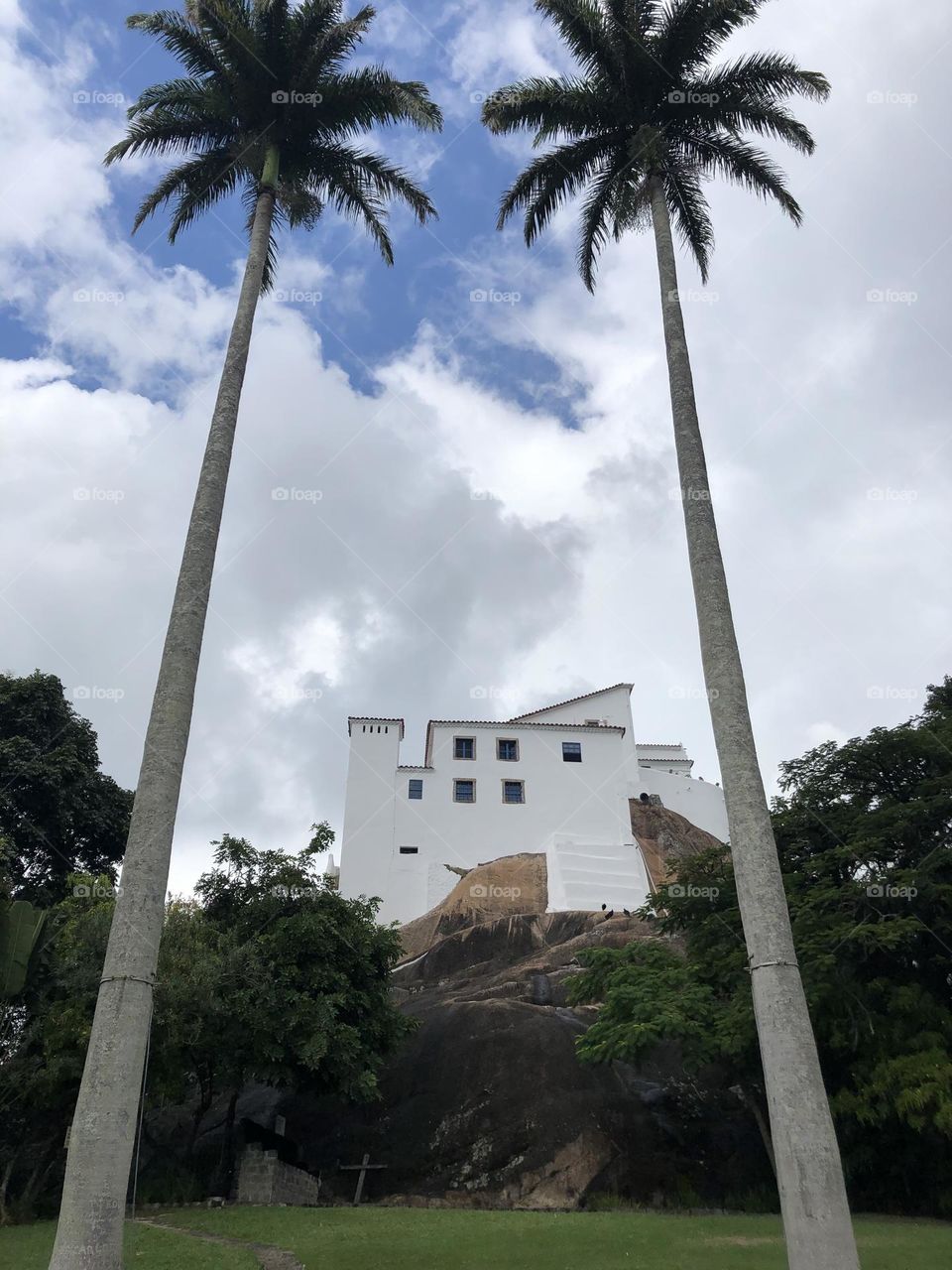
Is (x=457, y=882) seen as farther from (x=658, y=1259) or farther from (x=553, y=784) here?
(x=658, y=1259)

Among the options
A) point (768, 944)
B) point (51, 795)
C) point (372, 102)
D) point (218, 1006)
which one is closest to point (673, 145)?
point (372, 102)

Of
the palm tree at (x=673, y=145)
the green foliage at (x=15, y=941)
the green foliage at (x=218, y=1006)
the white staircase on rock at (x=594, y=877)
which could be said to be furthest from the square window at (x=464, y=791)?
the palm tree at (x=673, y=145)

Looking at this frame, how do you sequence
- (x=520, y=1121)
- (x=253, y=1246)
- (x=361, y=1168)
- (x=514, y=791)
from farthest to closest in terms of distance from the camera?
1. (x=514, y=791)
2. (x=520, y=1121)
3. (x=361, y=1168)
4. (x=253, y=1246)

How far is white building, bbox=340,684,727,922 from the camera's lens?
45.2 m

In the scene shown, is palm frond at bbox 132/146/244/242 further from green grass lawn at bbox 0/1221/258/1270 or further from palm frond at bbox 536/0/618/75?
green grass lawn at bbox 0/1221/258/1270

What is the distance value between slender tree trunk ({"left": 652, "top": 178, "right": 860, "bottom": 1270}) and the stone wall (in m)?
16.5

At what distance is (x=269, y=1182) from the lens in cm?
2108

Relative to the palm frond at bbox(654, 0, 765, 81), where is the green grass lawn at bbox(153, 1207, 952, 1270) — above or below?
below

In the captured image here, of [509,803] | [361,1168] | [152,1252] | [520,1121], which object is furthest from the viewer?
[509,803]

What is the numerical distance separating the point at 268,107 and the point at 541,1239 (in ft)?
64.2

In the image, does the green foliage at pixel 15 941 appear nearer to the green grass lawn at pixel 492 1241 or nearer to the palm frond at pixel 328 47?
the green grass lawn at pixel 492 1241

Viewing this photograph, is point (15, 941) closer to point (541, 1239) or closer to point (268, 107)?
point (541, 1239)

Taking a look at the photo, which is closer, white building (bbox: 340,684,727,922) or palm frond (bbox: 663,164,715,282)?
palm frond (bbox: 663,164,715,282)

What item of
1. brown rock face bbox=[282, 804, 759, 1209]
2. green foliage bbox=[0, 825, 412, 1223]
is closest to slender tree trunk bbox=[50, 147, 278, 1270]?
green foliage bbox=[0, 825, 412, 1223]
